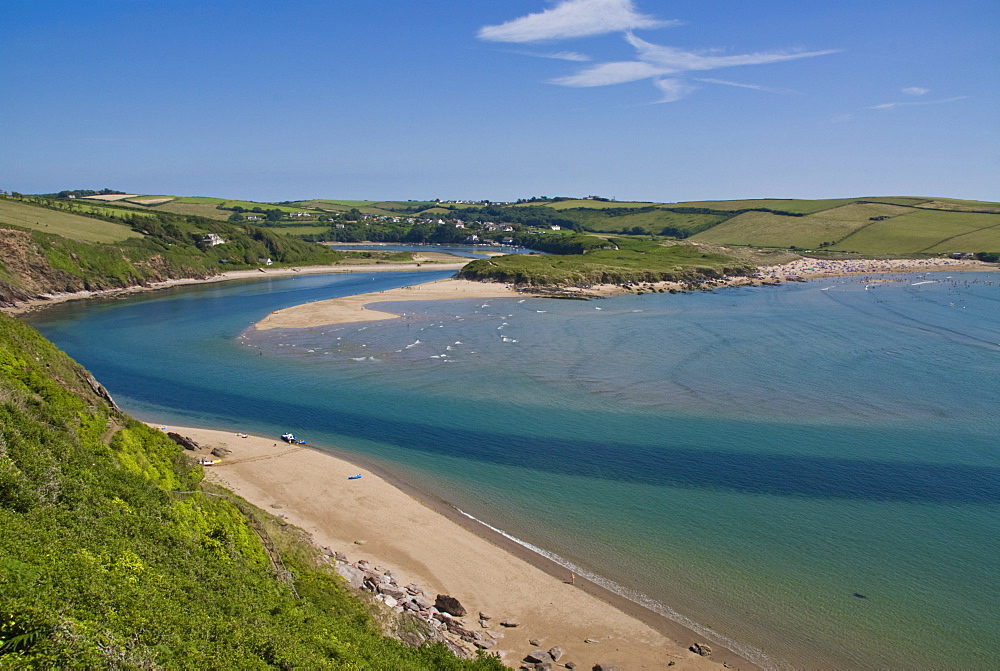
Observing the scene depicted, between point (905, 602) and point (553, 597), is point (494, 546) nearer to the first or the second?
point (553, 597)

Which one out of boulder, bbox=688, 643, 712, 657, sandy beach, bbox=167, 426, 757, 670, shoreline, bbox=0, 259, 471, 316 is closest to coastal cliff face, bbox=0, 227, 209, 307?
shoreline, bbox=0, 259, 471, 316

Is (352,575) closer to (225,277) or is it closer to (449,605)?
(449,605)

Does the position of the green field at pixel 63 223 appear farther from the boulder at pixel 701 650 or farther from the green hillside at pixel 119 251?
the boulder at pixel 701 650

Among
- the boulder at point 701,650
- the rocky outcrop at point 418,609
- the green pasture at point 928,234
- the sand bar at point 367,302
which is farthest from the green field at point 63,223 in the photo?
the green pasture at point 928,234

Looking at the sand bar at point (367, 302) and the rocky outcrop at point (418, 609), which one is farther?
the sand bar at point (367, 302)

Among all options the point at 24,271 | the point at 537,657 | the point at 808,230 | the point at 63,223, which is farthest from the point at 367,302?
the point at 808,230

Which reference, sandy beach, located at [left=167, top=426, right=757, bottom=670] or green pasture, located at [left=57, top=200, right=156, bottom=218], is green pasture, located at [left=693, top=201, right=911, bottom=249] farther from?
sandy beach, located at [left=167, top=426, right=757, bottom=670]
